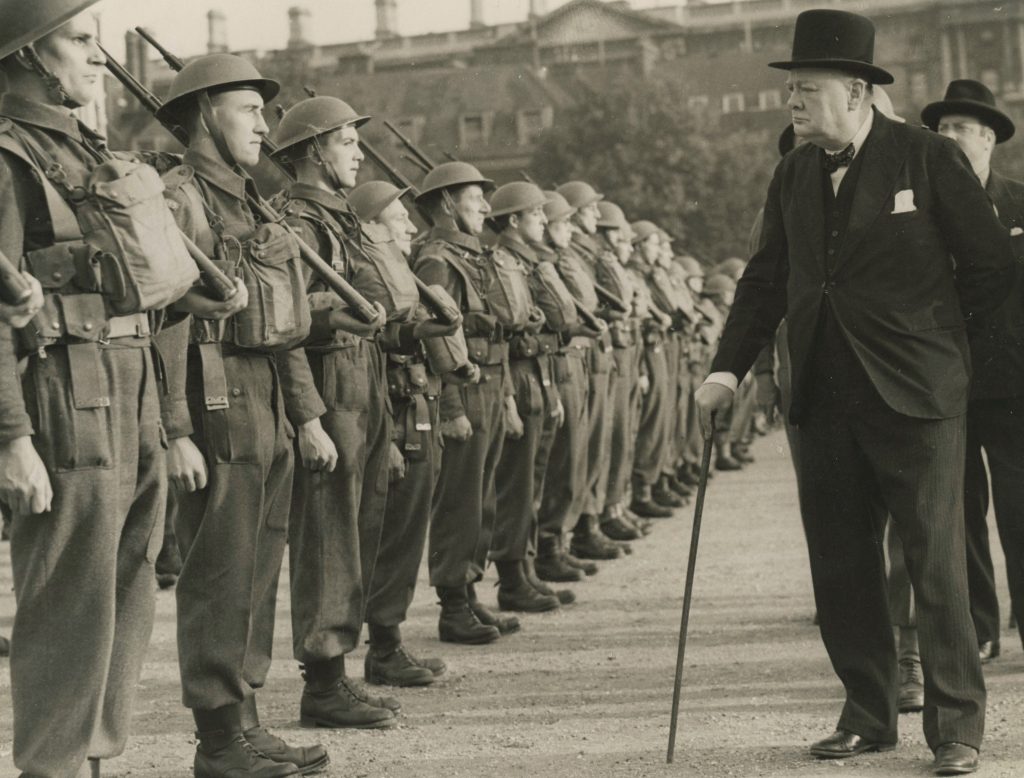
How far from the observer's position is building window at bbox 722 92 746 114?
241ft

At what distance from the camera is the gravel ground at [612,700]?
6488 millimetres

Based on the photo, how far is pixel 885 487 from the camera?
643 centimetres

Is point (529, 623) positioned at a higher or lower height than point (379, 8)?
lower

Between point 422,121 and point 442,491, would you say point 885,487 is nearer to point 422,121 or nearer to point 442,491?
point 442,491

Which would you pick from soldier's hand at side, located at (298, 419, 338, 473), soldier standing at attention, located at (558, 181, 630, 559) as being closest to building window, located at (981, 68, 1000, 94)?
soldier standing at attention, located at (558, 181, 630, 559)

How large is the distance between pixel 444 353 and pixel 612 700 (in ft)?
6.47

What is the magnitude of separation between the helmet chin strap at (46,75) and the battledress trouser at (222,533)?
1.24 m

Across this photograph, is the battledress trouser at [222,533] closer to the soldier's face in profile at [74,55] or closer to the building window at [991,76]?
the soldier's face in profile at [74,55]

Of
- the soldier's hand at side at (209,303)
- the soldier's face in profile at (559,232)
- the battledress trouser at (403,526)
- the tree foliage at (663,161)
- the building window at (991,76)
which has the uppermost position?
the building window at (991,76)

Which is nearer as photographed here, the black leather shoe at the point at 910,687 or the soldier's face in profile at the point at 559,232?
the black leather shoe at the point at 910,687

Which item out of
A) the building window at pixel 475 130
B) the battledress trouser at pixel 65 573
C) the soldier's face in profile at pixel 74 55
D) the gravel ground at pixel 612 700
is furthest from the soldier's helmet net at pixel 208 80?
the building window at pixel 475 130

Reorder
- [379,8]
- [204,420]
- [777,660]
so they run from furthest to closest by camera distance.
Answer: [379,8] → [777,660] → [204,420]

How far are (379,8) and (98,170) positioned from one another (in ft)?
264

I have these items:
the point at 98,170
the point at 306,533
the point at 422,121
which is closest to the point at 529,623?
the point at 306,533
